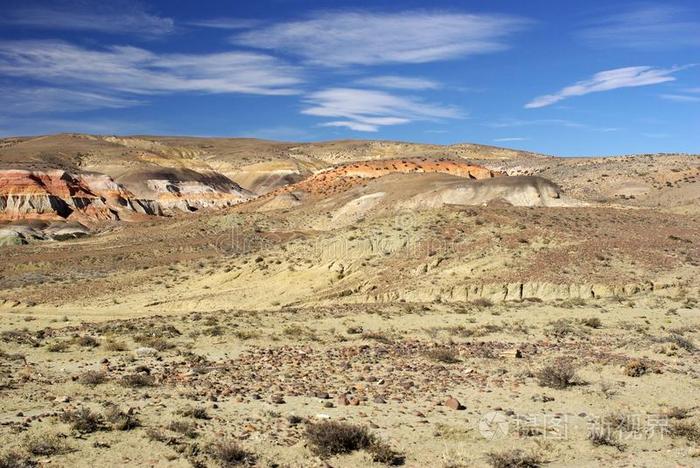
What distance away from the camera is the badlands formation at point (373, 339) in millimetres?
9070

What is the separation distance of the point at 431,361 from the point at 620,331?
682cm

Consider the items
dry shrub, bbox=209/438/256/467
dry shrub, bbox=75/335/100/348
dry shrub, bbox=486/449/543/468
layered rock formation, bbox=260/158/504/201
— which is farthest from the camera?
layered rock formation, bbox=260/158/504/201

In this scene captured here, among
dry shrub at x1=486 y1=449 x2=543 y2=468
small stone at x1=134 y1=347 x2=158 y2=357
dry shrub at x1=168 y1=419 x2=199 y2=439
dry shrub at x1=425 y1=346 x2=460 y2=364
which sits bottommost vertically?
small stone at x1=134 y1=347 x2=158 y2=357

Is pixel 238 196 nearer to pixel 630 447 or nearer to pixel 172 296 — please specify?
pixel 172 296

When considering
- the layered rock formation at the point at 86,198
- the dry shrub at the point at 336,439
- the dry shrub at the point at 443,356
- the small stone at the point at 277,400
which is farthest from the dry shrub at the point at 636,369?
the layered rock formation at the point at 86,198

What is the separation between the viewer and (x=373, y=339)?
16.3 meters

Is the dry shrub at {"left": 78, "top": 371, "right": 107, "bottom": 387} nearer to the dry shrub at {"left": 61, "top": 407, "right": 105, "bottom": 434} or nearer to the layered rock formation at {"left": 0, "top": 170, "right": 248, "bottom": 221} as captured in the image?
the dry shrub at {"left": 61, "top": 407, "right": 105, "bottom": 434}

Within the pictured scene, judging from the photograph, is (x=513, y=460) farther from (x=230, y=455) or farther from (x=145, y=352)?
(x=145, y=352)

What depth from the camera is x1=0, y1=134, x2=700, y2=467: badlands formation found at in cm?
907

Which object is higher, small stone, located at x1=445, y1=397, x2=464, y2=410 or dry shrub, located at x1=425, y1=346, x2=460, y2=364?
dry shrub, located at x1=425, y1=346, x2=460, y2=364

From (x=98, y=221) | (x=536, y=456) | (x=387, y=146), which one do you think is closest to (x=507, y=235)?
(x=536, y=456)

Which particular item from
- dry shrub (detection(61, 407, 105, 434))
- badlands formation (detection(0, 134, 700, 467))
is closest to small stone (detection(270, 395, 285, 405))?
badlands formation (detection(0, 134, 700, 467))

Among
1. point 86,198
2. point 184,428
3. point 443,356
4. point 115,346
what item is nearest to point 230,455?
point 184,428

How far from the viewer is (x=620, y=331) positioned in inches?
693
